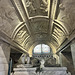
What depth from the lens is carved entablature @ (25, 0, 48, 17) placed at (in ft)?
18.9

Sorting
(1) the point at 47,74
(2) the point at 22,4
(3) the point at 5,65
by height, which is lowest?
(1) the point at 47,74

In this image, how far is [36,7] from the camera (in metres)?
6.38

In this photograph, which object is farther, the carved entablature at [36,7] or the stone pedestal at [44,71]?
the stone pedestal at [44,71]

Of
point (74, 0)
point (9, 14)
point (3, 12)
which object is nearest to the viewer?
point (74, 0)

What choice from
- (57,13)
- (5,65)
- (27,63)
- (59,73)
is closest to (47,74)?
(59,73)

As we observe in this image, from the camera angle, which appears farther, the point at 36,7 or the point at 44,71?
the point at 44,71

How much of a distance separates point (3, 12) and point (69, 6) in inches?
168

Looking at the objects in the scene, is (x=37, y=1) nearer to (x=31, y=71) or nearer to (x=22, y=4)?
(x=22, y=4)

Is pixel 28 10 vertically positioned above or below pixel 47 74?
above

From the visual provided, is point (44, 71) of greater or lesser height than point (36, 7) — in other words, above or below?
below

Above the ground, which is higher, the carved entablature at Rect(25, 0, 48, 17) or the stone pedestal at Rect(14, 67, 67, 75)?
the carved entablature at Rect(25, 0, 48, 17)

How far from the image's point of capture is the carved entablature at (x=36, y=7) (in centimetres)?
577

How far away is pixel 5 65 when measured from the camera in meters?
6.33

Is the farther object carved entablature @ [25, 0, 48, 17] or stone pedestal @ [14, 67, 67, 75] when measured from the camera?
stone pedestal @ [14, 67, 67, 75]
